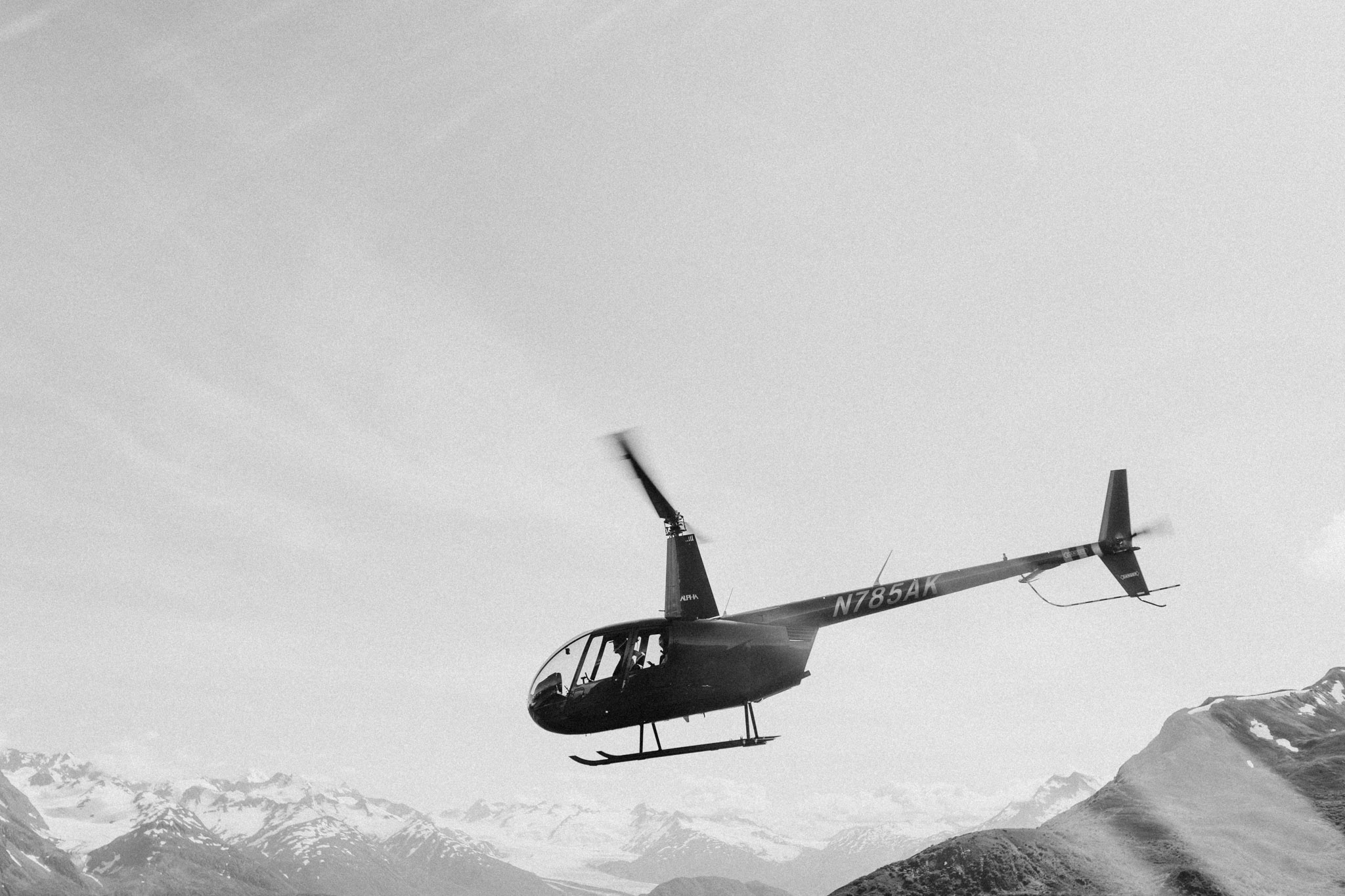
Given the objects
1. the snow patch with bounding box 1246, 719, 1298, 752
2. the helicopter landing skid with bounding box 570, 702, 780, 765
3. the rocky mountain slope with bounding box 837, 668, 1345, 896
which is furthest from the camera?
the snow patch with bounding box 1246, 719, 1298, 752

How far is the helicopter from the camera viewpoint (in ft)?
97.1

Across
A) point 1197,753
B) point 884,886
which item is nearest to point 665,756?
point 884,886

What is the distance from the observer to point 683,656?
2986 centimetres

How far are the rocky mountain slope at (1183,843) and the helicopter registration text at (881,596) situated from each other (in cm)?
11790

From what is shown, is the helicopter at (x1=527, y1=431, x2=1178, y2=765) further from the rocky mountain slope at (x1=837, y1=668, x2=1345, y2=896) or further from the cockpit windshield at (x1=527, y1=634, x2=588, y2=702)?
the rocky mountain slope at (x1=837, y1=668, x2=1345, y2=896)

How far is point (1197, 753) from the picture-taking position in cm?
19662

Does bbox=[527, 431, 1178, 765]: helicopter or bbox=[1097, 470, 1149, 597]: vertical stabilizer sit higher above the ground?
bbox=[1097, 470, 1149, 597]: vertical stabilizer

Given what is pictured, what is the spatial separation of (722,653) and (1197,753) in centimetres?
21218

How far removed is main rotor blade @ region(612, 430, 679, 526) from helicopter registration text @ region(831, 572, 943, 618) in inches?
270

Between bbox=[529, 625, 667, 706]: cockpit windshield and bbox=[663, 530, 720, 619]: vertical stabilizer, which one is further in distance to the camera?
bbox=[663, 530, 720, 619]: vertical stabilizer

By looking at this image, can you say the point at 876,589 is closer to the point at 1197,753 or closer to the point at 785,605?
the point at 785,605

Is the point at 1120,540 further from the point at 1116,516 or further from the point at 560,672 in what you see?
the point at 560,672

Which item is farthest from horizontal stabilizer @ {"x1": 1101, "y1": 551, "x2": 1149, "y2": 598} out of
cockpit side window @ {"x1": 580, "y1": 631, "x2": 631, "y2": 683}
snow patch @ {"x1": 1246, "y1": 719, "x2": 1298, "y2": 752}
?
snow patch @ {"x1": 1246, "y1": 719, "x2": 1298, "y2": 752}

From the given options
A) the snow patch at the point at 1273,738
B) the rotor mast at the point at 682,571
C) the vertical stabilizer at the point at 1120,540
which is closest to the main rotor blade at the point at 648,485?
the rotor mast at the point at 682,571
